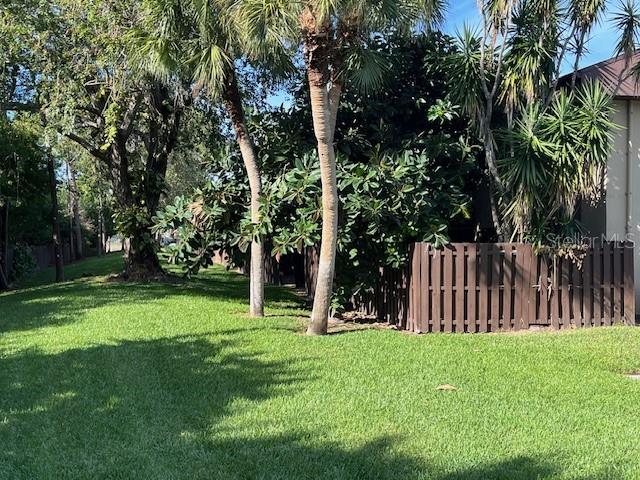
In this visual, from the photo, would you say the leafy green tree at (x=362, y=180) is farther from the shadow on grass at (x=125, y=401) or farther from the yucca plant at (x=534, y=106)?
the shadow on grass at (x=125, y=401)

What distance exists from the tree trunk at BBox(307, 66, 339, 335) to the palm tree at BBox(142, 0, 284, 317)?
103 centimetres

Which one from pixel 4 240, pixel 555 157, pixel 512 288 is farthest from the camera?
pixel 4 240

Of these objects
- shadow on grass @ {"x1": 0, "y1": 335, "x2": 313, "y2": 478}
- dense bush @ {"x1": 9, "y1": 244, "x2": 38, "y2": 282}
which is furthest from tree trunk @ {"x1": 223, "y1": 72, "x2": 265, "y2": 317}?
dense bush @ {"x1": 9, "y1": 244, "x2": 38, "y2": 282}

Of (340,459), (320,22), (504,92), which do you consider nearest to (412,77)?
(504,92)

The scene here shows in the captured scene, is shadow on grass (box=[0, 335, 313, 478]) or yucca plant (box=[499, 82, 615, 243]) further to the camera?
yucca plant (box=[499, 82, 615, 243])

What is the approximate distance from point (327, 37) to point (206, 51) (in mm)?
2324

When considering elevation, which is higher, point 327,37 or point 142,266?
point 327,37

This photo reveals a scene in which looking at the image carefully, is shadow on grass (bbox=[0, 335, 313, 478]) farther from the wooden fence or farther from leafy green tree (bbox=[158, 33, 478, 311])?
the wooden fence

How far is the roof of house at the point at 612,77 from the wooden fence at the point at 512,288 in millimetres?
2893

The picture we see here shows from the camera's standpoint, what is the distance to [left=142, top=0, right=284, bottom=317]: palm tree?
370 inches

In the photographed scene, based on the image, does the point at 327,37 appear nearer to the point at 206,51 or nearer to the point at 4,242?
the point at 206,51

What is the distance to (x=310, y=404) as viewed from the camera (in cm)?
561

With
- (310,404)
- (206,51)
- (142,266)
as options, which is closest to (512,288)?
(310,404)

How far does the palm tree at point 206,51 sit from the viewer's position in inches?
370
